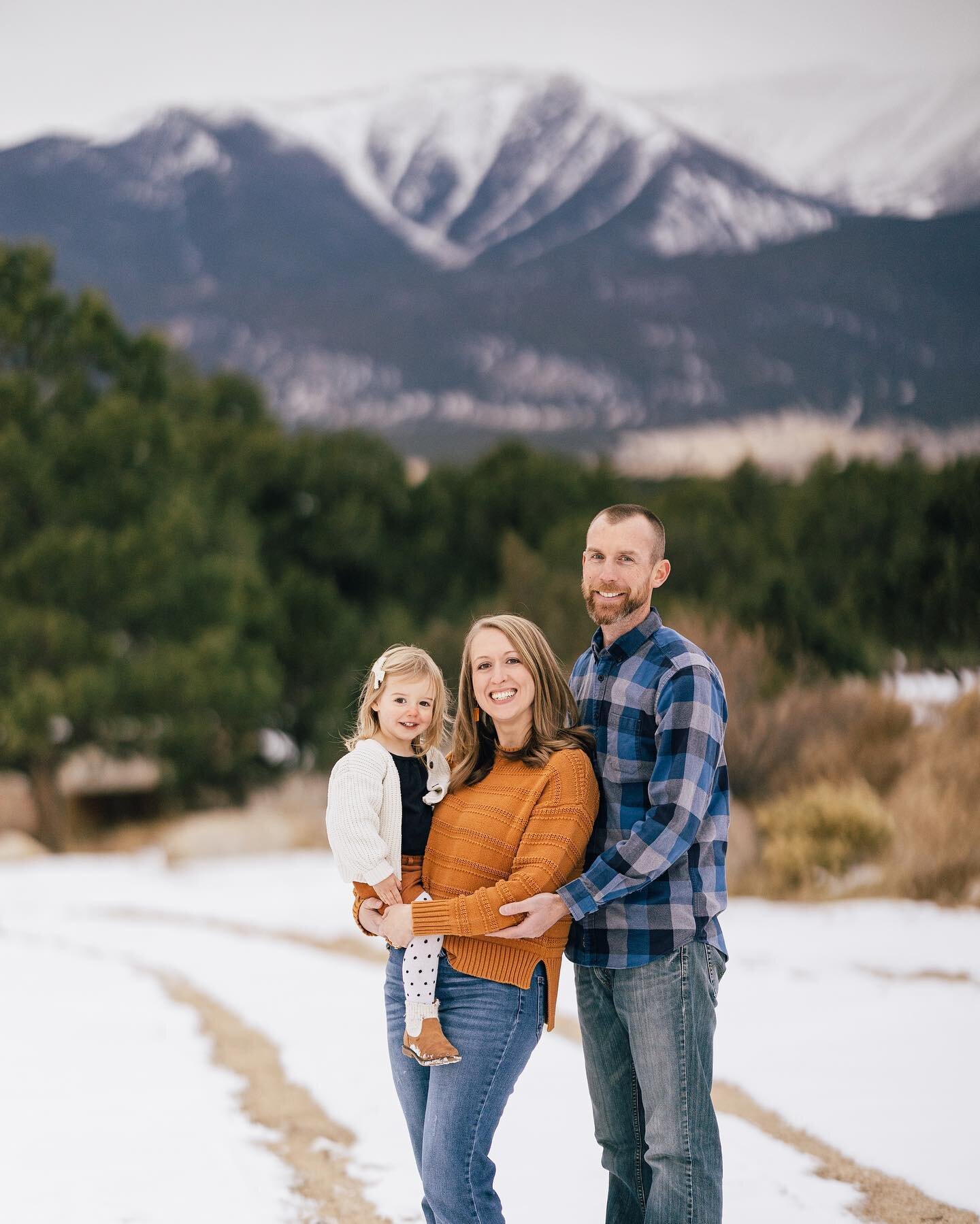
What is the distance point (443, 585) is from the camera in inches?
836

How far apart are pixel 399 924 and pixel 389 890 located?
9 cm

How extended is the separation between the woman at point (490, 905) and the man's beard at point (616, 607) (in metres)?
0.15

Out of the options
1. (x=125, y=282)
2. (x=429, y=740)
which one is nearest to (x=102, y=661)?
(x=429, y=740)

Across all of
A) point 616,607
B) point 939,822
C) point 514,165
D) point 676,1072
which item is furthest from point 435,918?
point 514,165

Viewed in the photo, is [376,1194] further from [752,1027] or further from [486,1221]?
[752,1027]

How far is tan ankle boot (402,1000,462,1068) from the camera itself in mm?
2441

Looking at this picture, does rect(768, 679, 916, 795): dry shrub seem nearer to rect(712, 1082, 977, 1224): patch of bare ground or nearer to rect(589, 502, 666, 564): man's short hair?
rect(712, 1082, 977, 1224): patch of bare ground

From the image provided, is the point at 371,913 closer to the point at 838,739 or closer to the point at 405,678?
the point at 405,678

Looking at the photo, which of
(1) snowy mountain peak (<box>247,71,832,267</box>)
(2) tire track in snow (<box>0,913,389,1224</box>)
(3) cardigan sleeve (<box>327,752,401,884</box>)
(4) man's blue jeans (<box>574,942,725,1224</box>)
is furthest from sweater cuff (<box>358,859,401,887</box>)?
(1) snowy mountain peak (<box>247,71,832,267</box>)

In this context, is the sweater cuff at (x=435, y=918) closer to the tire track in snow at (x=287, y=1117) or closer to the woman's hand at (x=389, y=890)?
the woman's hand at (x=389, y=890)

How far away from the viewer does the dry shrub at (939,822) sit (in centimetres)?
813

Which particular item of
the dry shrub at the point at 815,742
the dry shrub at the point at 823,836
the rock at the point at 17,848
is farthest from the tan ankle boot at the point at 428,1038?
the rock at the point at 17,848

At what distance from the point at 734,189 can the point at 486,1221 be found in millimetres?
51350

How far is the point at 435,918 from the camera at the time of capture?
7.99 ft
